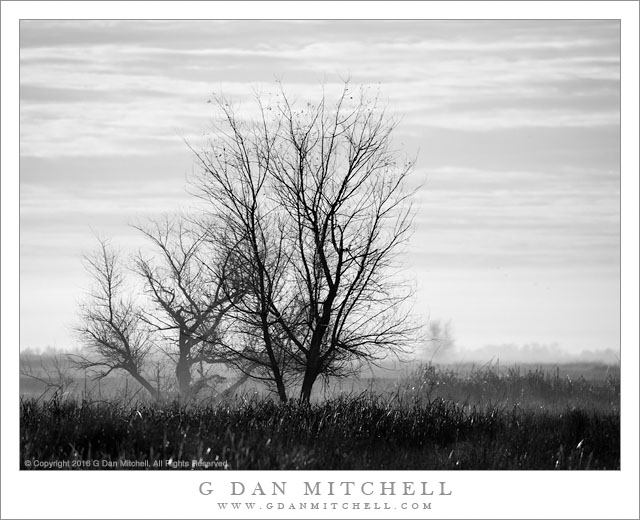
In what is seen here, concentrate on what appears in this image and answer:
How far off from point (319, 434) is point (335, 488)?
909mm

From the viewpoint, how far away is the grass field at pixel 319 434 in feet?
23.3

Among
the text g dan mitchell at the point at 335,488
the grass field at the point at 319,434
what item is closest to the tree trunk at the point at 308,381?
the grass field at the point at 319,434

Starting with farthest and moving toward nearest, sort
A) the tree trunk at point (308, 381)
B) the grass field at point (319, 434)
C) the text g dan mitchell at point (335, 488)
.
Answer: the tree trunk at point (308, 381), the grass field at point (319, 434), the text g dan mitchell at point (335, 488)

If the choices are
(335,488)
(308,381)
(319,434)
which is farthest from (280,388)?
(335,488)

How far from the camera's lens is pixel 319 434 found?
7.89 m

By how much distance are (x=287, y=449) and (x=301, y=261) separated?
3103 millimetres

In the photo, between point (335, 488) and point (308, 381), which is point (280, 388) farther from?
point (335, 488)

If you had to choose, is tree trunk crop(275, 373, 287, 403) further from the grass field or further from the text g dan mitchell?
the text g dan mitchell

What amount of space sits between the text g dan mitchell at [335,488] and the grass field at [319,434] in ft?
0.59

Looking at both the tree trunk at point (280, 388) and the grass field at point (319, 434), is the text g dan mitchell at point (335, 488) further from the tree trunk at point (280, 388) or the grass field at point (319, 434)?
the tree trunk at point (280, 388)

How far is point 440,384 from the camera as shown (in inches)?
527

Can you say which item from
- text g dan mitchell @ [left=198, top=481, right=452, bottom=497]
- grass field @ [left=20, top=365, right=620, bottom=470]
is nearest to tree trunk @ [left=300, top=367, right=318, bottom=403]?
grass field @ [left=20, top=365, right=620, bottom=470]

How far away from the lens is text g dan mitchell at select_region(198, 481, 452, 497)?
691 cm

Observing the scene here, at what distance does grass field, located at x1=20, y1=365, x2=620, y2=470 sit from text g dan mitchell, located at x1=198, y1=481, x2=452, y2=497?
180mm
